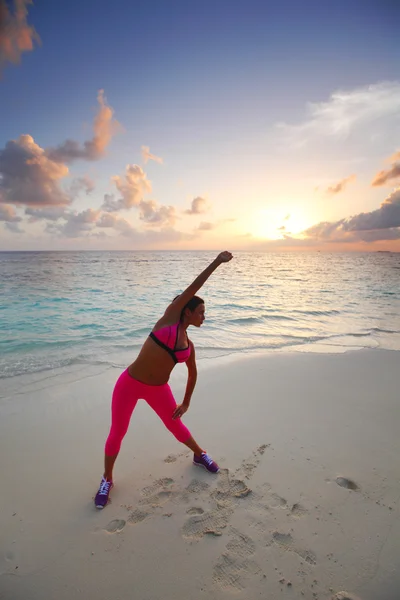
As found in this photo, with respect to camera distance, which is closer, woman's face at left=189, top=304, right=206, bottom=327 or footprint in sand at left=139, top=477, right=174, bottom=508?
woman's face at left=189, top=304, right=206, bottom=327

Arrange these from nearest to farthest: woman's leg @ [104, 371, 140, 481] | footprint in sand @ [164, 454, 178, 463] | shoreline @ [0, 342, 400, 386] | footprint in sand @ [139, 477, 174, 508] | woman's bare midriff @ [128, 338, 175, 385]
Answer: woman's bare midriff @ [128, 338, 175, 385]
woman's leg @ [104, 371, 140, 481]
footprint in sand @ [139, 477, 174, 508]
footprint in sand @ [164, 454, 178, 463]
shoreline @ [0, 342, 400, 386]

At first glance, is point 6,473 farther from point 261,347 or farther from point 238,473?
point 261,347

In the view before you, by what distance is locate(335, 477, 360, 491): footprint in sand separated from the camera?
325cm

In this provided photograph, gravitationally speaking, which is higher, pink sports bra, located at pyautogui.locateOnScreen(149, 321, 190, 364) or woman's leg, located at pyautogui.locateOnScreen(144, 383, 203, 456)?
pink sports bra, located at pyautogui.locateOnScreen(149, 321, 190, 364)

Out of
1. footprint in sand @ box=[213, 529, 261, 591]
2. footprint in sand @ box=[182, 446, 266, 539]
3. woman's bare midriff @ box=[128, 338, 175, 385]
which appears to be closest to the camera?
footprint in sand @ box=[213, 529, 261, 591]

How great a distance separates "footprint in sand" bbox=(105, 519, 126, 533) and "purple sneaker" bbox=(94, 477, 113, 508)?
24 centimetres

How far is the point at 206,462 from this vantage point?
3.58m

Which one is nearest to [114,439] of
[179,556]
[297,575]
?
[179,556]

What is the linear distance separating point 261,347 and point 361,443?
5.01m

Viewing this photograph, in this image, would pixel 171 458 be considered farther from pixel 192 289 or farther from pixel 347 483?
pixel 192 289

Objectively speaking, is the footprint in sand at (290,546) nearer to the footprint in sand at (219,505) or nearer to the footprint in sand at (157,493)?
the footprint in sand at (219,505)

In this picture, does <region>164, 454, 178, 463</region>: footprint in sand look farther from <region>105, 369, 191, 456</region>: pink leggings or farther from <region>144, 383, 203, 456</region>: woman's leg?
<region>105, 369, 191, 456</region>: pink leggings

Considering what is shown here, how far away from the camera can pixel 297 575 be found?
2367 mm

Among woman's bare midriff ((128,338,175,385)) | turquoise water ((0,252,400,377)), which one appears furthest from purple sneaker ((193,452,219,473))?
turquoise water ((0,252,400,377))
